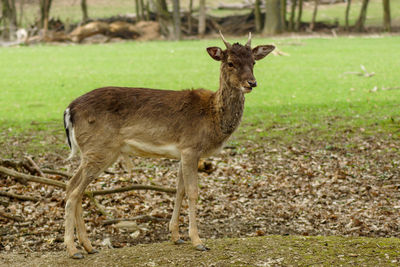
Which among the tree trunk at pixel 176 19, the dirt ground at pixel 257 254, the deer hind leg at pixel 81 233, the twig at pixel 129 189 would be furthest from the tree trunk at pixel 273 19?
the deer hind leg at pixel 81 233

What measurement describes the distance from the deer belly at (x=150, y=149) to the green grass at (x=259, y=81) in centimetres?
705

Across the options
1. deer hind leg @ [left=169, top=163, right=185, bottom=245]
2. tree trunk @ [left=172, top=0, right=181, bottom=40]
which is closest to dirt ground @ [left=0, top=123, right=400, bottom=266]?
deer hind leg @ [left=169, top=163, right=185, bottom=245]

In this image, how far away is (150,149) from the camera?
6141mm

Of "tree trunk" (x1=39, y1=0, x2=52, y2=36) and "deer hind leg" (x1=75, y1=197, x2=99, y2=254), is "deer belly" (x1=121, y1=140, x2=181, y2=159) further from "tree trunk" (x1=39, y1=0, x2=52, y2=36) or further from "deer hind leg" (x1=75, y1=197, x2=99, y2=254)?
"tree trunk" (x1=39, y1=0, x2=52, y2=36)

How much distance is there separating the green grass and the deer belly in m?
7.05

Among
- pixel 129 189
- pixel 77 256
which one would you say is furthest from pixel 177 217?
pixel 129 189

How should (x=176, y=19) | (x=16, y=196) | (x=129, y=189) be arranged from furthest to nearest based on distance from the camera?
(x=176, y=19)
(x=16, y=196)
(x=129, y=189)

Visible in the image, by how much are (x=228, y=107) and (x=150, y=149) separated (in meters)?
0.89

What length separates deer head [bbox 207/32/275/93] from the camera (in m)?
5.87

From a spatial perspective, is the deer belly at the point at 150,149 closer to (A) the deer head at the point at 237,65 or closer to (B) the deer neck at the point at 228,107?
(B) the deer neck at the point at 228,107

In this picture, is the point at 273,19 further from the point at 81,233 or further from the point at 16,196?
the point at 81,233

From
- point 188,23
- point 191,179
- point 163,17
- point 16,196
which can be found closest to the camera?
point 191,179

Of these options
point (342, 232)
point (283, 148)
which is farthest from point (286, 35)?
point (342, 232)

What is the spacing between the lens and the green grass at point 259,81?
14539 millimetres
